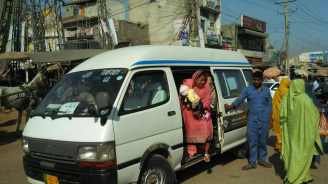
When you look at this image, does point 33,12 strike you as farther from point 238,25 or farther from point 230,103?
point 238,25

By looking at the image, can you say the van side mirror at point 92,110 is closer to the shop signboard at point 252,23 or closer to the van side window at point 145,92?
the van side window at point 145,92

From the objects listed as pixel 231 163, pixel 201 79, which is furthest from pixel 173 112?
pixel 231 163

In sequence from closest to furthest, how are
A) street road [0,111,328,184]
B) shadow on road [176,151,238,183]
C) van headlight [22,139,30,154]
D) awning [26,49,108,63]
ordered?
van headlight [22,139,30,154] → street road [0,111,328,184] → shadow on road [176,151,238,183] → awning [26,49,108,63]

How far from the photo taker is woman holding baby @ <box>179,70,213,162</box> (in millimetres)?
4508

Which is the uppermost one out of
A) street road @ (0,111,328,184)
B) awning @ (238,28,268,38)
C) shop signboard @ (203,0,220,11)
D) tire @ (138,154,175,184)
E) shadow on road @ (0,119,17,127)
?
shop signboard @ (203,0,220,11)

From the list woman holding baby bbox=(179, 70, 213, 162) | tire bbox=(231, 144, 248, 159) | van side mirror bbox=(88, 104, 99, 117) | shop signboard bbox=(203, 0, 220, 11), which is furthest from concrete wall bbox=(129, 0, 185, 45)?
van side mirror bbox=(88, 104, 99, 117)

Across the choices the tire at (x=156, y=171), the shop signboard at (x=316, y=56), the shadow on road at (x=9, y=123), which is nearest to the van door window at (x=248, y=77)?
the tire at (x=156, y=171)

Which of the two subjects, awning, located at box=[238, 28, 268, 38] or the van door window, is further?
awning, located at box=[238, 28, 268, 38]

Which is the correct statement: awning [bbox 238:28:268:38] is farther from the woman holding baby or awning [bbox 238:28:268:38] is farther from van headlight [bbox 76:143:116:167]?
van headlight [bbox 76:143:116:167]

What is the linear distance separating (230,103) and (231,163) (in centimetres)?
138

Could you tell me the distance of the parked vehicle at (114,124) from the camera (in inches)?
128

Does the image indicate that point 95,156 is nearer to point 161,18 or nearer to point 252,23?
point 161,18

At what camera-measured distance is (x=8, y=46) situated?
2506cm

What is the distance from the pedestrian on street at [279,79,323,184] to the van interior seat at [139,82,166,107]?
6.94 ft
